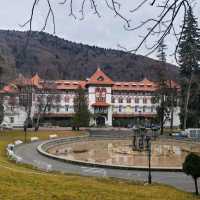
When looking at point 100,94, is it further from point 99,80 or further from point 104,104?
point 99,80

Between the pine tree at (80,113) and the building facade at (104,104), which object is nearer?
the pine tree at (80,113)

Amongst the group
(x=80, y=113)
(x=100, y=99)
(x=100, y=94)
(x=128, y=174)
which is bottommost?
(x=128, y=174)

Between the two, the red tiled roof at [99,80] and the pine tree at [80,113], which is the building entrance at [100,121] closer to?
the red tiled roof at [99,80]

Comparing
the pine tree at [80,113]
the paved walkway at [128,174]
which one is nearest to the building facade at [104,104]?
the pine tree at [80,113]

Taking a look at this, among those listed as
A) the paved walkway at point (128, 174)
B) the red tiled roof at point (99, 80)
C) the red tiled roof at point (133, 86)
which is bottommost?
the paved walkway at point (128, 174)

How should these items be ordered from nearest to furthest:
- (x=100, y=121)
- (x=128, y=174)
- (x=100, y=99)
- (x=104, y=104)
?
(x=128, y=174)
(x=104, y=104)
(x=100, y=99)
(x=100, y=121)

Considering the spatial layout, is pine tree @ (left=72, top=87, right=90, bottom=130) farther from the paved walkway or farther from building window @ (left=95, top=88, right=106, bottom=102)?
the paved walkway

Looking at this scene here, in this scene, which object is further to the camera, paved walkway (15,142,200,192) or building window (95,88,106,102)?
building window (95,88,106,102)

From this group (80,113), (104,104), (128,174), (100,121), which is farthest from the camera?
(100,121)

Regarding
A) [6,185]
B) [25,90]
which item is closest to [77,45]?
[25,90]

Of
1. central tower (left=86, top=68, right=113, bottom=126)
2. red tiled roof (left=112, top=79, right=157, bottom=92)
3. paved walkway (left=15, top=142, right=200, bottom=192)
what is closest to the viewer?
paved walkway (left=15, top=142, right=200, bottom=192)

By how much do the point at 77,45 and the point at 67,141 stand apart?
15338cm

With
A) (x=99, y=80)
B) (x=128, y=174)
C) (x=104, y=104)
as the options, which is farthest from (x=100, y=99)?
(x=128, y=174)

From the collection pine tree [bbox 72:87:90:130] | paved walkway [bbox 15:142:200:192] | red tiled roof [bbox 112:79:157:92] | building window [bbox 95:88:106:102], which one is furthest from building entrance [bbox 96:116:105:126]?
paved walkway [bbox 15:142:200:192]
